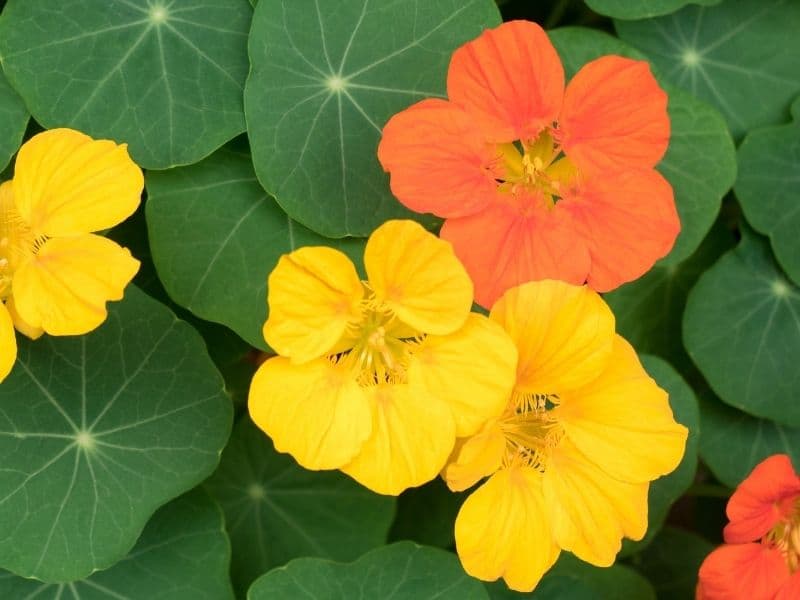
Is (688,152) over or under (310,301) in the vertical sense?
over

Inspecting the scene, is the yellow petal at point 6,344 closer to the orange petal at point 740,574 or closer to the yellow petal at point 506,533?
the yellow petal at point 506,533

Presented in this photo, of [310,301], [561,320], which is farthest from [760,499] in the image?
[310,301]

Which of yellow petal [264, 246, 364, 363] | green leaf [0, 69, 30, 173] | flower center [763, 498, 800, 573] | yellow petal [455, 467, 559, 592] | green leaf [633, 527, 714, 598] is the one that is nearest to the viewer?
yellow petal [264, 246, 364, 363]

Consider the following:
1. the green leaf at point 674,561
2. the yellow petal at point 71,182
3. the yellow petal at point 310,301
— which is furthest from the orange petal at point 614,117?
the green leaf at point 674,561

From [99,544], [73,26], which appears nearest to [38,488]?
[99,544]

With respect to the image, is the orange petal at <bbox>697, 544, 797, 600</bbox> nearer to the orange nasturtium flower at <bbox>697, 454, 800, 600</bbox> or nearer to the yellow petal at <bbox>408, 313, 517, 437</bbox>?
the orange nasturtium flower at <bbox>697, 454, 800, 600</bbox>

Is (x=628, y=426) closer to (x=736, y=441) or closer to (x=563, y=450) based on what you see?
(x=563, y=450)

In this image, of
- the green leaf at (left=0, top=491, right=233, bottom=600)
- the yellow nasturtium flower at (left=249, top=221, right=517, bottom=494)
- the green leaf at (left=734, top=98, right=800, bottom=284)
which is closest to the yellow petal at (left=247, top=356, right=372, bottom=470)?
the yellow nasturtium flower at (left=249, top=221, right=517, bottom=494)
